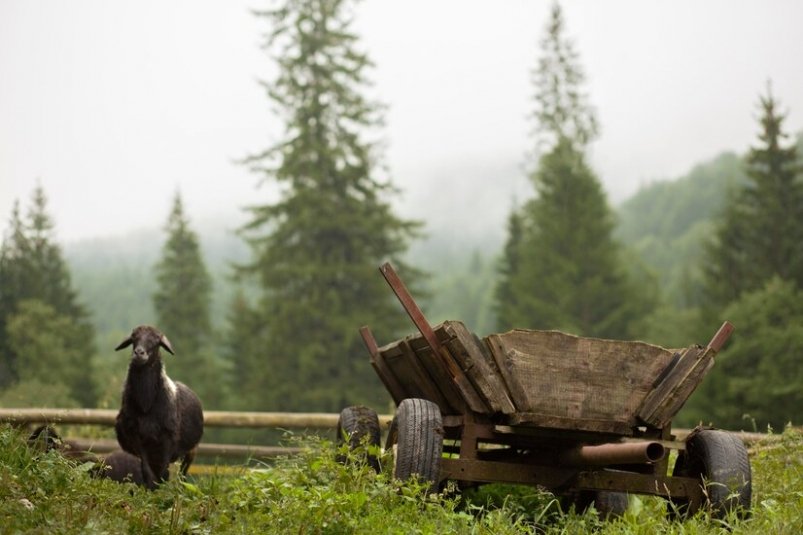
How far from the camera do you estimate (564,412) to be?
6066 millimetres

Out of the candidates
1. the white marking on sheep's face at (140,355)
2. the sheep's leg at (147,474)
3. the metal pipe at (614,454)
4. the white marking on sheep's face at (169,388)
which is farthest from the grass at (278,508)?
the white marking on sheep's face at (169,388)

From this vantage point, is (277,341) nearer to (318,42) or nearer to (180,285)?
(318,42)

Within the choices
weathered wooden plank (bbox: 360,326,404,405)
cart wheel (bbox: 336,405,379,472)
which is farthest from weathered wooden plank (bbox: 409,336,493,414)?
weathered wooden plank (bbox: 360,326,404,405)

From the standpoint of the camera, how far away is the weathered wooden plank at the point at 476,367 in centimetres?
596

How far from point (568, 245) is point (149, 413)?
32364 mm

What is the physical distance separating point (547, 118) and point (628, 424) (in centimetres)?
3651

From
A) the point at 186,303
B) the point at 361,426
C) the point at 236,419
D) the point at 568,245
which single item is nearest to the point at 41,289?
the point at 186,303

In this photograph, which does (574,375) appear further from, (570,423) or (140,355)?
(140,355)

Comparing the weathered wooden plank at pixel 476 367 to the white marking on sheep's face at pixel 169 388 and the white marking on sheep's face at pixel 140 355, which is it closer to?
the white marking on sheep's face at pixel 140 355

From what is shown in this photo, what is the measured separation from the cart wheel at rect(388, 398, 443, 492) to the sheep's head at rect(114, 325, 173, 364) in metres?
2.42

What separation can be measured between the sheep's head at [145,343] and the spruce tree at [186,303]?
3480 cm

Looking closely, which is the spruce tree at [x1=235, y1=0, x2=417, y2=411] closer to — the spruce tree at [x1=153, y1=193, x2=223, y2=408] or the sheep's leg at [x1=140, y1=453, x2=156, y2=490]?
the spruce tree at [x1=153, y1=193, x2=223, y2=408]

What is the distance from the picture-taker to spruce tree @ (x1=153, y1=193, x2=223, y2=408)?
4278cm

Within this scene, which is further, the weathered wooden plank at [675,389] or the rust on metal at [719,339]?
the rust on metal at [719,339]
